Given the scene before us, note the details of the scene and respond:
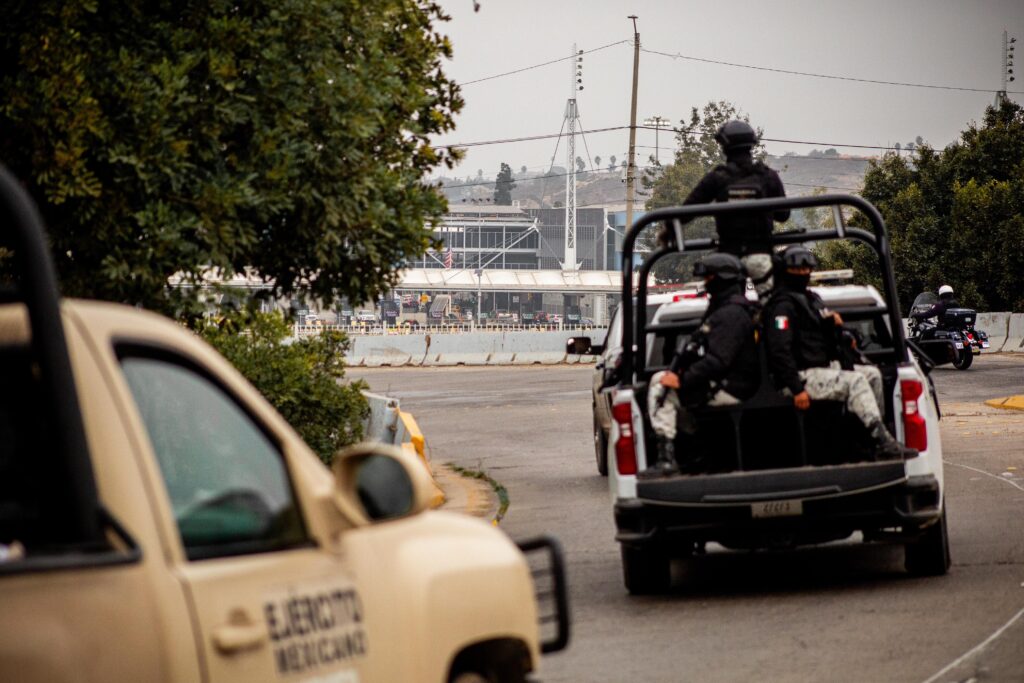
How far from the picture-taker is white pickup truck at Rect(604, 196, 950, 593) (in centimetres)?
933

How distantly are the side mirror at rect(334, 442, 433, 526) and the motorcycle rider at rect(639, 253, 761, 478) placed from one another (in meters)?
5.63

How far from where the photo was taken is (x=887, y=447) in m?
9.47

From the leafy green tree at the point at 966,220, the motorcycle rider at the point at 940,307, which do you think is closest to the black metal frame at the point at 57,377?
the motorcycle rider at the point at 940,307

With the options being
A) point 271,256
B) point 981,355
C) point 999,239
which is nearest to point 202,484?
point 271,256

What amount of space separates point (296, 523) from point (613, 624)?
17.6 ft

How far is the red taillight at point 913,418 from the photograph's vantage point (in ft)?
31.4

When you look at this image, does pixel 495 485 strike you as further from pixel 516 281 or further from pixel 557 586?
pixel 516 281

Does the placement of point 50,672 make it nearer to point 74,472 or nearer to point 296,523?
point 74,472

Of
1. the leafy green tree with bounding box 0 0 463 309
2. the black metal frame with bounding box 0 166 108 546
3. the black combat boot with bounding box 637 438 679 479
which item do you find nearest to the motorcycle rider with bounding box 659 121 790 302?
the black combat boot with bounding box 637 438 679 479

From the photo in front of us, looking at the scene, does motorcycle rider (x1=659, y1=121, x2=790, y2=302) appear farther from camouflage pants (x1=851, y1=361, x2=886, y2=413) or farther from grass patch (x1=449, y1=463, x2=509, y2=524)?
grass patch (x1=449, y1=463, x2=509, y2=524)

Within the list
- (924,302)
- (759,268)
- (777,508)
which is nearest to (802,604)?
(777,508)

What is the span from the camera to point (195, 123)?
10.4 metres

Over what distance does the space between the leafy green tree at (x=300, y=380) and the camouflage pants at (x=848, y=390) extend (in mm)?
5115

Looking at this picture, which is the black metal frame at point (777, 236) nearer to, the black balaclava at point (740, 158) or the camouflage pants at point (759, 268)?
the camouflage pants at point (759, 268)
